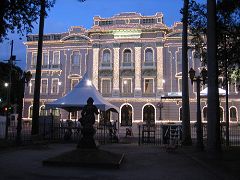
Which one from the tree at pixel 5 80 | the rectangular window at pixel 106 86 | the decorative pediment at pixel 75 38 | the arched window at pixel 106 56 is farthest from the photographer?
the tree at pixel 5 80

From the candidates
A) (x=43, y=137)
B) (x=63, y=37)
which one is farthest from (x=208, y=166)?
(x=63, y=37)

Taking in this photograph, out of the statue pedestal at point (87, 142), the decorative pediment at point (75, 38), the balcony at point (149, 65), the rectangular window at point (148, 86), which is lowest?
the statue pedestal at point (87, 142)

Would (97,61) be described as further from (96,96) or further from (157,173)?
(157,173)

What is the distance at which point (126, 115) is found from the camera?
44781mm

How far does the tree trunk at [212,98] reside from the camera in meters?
12.4

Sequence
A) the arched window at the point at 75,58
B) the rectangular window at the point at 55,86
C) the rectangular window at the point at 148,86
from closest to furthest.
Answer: the rectangular window at the point at 148,86 → the arched window at the point at 75,58 → the rectangular window at the point at 55,86

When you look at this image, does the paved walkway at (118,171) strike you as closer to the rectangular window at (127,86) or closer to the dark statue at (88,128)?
the dark statue at (88,128)

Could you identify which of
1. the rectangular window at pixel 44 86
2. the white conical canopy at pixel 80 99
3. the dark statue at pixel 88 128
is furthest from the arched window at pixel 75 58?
Answer: the dark statue at pixel 88 128

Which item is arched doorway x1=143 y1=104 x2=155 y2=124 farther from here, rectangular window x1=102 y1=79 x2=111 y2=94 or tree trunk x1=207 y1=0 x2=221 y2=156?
tree trunk x1=207 y1=0 x2=221 y2=156

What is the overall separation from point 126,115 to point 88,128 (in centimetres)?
3339

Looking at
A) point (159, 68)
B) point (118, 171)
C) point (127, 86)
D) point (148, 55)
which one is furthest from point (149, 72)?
point (118, 171)

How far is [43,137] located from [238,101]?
2943cm

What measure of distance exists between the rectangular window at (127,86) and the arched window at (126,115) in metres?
1.99

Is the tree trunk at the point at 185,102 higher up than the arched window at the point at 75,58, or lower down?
lower down
